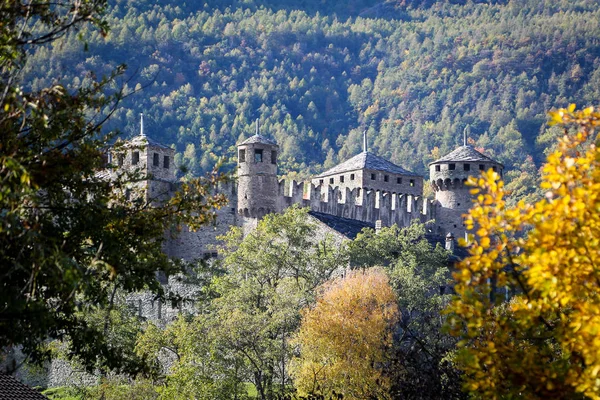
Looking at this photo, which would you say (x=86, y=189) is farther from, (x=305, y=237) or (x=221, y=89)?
(x=221, y=89)

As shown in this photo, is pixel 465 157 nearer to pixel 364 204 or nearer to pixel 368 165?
pixel 368 165

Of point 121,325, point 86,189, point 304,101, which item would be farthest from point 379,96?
point 86,189

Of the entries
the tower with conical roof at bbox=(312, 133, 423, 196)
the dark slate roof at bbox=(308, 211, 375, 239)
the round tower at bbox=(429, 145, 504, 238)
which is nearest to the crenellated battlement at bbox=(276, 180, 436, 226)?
the round tower at bbox=(429, 145, 504, 238)

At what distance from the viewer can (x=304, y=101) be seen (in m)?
158

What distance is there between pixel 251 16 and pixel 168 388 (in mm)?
168980

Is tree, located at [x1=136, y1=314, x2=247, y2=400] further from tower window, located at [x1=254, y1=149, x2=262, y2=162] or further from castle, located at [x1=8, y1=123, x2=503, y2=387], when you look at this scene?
tower window, located at [x1=254, y1=149, x2=262, y2=162]

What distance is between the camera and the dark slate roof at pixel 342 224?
48.3m

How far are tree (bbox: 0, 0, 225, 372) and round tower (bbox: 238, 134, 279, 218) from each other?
3631cm

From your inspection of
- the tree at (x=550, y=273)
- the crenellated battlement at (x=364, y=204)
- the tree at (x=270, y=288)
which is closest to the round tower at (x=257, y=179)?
the crenellated battlement at (x=364, y=204)

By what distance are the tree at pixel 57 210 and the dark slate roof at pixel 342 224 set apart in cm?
3235

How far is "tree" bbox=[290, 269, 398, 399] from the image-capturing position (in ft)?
104

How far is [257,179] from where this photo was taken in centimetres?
5241

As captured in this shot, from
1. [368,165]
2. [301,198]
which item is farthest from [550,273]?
[368,165]

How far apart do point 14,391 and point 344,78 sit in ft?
502
